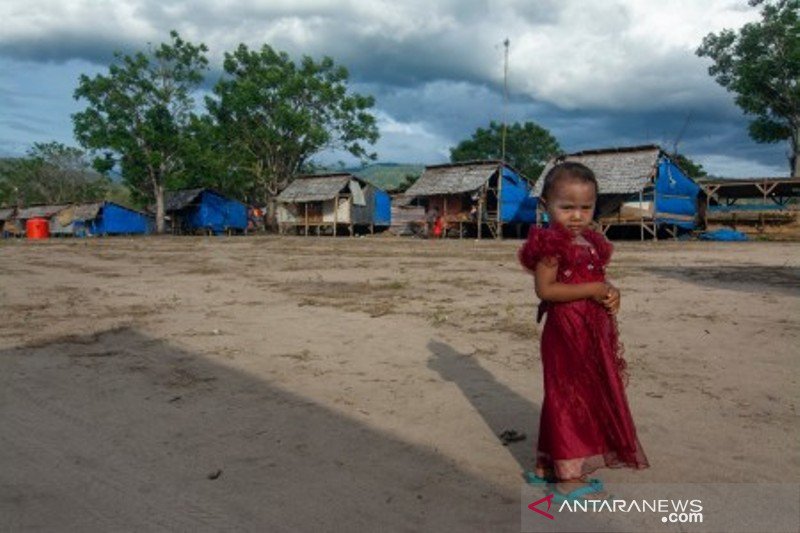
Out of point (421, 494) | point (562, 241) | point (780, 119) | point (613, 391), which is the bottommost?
point (421, 494)

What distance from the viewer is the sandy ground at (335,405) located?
7.73ft

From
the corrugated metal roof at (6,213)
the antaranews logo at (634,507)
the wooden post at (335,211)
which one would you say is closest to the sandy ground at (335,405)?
the antaranews logo at (634,507)

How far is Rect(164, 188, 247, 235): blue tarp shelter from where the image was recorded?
42531mm

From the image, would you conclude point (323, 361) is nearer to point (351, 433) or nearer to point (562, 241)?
point (351, 433)

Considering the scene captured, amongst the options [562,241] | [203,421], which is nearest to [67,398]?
[203,421]

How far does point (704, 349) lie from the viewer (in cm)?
464

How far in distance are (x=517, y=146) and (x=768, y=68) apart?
27413mm

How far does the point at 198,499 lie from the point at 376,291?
5.96 m

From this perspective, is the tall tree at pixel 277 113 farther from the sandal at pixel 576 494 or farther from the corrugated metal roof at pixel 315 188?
the sandal at pixel 576 494

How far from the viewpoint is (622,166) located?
23.9 m

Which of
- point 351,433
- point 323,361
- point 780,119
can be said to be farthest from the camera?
point 780,119

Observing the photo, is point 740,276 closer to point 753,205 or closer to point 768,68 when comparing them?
point 753,205

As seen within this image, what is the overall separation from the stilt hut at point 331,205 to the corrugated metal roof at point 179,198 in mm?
8865

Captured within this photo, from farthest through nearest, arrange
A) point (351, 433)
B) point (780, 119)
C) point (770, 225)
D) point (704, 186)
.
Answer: point (780, 119), point (704, 186), point (770, 225), point (351, 433)
